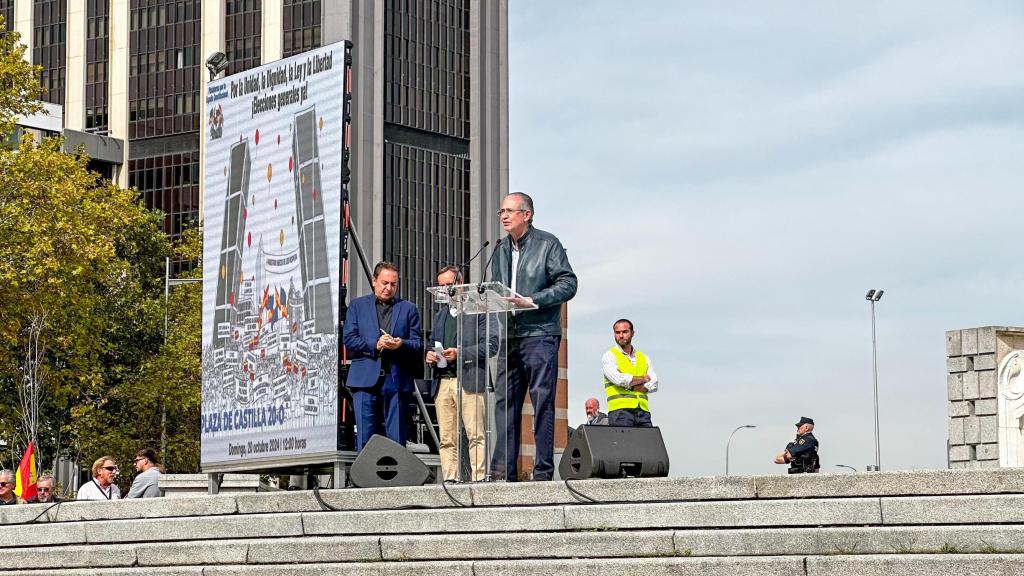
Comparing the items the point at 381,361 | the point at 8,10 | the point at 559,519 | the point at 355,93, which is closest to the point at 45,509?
the point at 381,361

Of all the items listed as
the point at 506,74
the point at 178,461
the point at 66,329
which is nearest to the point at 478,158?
the point at 506,74

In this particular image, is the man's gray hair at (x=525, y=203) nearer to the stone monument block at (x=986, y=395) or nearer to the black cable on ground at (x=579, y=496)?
the black cable on ground at (x=579, y=496)

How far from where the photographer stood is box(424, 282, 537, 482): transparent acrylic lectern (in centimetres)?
1322

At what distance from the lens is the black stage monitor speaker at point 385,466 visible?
537 inches

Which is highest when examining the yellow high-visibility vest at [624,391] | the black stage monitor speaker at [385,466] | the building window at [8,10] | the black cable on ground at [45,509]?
the building window at [8,10]

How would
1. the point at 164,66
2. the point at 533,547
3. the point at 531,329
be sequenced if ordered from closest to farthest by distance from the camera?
the point at 533,547, the point at 531,329, the point at 164,66

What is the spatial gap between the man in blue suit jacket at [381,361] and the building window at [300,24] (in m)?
83.1

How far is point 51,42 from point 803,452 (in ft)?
286

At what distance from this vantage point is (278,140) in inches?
621

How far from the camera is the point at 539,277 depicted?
13.4 meters

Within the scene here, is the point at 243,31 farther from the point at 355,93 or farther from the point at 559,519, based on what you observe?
the point at 559,519

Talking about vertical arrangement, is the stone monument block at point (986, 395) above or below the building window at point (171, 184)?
below

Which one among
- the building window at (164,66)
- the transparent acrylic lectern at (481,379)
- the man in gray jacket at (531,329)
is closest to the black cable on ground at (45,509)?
the transparent acrylic lectern at (481,379)

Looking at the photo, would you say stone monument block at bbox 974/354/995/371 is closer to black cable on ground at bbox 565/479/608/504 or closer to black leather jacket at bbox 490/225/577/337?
black leather jacket at bbox 490/225/577/337
